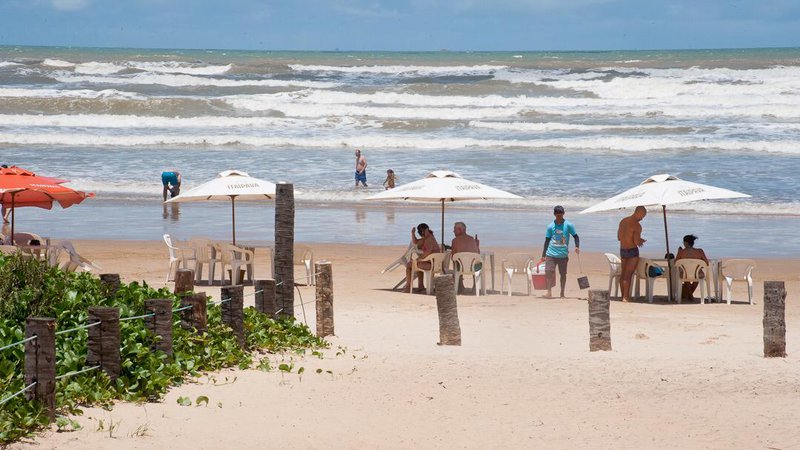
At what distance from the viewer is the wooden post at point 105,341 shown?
7191mm

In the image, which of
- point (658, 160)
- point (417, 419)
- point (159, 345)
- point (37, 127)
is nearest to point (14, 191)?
point (159, 345)

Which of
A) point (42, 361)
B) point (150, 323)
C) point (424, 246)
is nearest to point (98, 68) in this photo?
point (424, 246)

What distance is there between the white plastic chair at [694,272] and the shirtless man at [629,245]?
539mm

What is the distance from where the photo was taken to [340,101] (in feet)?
171

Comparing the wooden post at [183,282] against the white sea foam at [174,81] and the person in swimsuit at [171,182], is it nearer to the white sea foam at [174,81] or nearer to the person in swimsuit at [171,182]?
the person in swimsuit at [171,182]

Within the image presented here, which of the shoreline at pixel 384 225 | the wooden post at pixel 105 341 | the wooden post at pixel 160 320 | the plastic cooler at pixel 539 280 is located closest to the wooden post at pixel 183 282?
the wooden post at pixel 160 320

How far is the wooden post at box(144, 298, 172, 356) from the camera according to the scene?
784 centimetres

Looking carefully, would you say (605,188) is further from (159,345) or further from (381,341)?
(159,345)

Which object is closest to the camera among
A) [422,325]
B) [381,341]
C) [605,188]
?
[381,341]

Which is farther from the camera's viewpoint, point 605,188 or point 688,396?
point 605,188

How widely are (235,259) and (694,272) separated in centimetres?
591

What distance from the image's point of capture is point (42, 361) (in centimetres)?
659

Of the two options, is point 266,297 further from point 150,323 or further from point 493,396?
point 493,396

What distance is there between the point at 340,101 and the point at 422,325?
4062 centimetres
